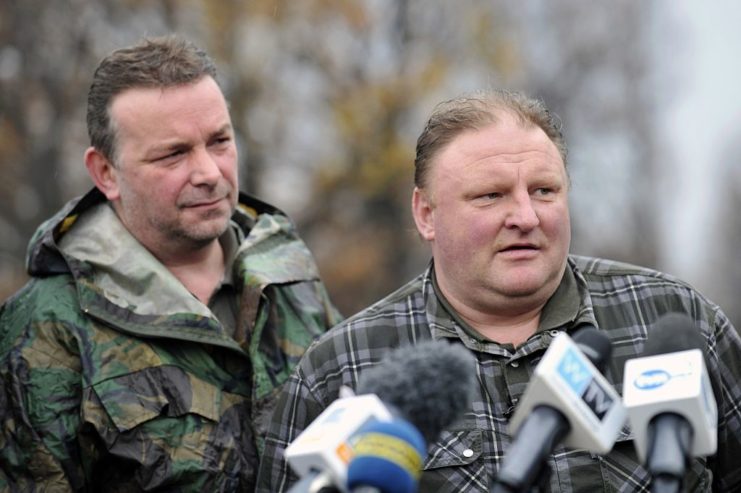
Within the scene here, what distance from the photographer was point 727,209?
46812 mm

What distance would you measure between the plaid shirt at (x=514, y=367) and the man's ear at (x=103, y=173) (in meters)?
1.34

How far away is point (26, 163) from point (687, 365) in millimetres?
19184

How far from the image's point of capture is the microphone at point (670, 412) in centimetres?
256

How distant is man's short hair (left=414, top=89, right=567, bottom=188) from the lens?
4.20 m

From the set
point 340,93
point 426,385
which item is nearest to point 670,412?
point 426,385

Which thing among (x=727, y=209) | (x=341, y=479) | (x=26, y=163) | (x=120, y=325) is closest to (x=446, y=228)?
(x=120, y=325)

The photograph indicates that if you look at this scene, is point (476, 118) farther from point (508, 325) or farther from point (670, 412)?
point (670, 412)

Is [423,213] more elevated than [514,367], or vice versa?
[423,213]

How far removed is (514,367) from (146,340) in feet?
5.05

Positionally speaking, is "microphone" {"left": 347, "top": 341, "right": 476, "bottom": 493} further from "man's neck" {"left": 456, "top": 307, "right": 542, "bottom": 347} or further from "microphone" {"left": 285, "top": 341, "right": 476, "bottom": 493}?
"man's neck" {"left": 456, "top": 307, "right": 542, "bottom": 347}

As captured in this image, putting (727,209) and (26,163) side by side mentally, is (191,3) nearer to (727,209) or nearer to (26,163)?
(26,163)

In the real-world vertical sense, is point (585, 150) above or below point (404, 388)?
below

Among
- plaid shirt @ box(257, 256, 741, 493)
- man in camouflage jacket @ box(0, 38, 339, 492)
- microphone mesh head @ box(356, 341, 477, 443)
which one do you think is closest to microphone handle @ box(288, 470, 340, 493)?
microphone mesh head @ box(356, 341, 477, 443)

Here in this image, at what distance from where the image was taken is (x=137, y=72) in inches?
200
